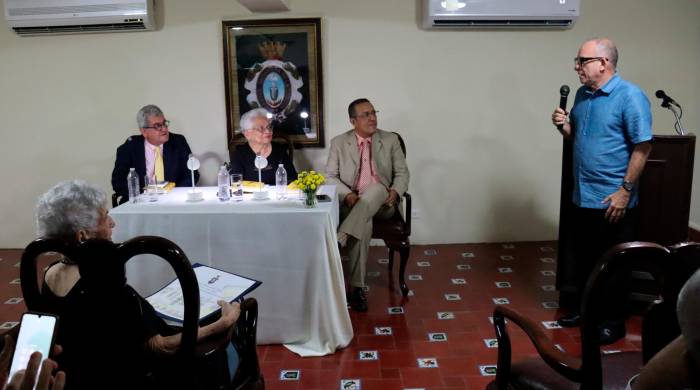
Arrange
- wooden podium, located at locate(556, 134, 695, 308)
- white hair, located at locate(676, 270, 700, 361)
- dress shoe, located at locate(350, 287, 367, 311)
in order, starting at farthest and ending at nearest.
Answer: dress shoe, located at locate(350, 287, 367, 311) < wooden podium, located at locate(556, 134, 695, 308) < white hair, located at locate(676, 270, 700, 361)

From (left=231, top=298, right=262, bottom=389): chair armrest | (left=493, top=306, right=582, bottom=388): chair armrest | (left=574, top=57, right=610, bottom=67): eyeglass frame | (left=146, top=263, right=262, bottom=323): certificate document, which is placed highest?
(left=574, top=57, right=610, bottom=67): eyeglass frame

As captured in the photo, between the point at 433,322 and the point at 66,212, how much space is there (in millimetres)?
2185

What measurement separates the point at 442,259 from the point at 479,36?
73.0 inches

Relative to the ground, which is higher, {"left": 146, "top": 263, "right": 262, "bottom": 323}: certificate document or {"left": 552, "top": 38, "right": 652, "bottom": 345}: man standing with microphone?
{"left": 552, "top": 38, "right": 652, "bottom": 345}: man standing with microphone

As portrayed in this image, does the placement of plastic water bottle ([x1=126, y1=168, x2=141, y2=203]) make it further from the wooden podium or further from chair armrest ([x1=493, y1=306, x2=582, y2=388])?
the wooden podium

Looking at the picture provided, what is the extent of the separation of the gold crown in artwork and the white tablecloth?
6.28 feet

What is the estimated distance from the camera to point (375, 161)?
12.4 feet

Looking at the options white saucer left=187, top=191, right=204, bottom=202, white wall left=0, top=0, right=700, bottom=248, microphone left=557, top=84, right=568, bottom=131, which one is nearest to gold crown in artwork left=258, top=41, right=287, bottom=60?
white wall left=0, top=0, right=700, bottom=248

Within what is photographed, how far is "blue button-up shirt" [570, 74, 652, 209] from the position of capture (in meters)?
2.70

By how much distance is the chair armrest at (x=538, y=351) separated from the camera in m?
1.46

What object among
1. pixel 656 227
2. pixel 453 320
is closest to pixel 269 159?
pixel 453 320

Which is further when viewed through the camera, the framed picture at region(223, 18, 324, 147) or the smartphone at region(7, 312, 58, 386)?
the framed picture at region(223, 18, 324, 147)

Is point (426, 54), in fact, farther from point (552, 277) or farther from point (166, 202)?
point (166, 202)

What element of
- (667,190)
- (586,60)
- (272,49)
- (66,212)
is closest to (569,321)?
(667,190)
